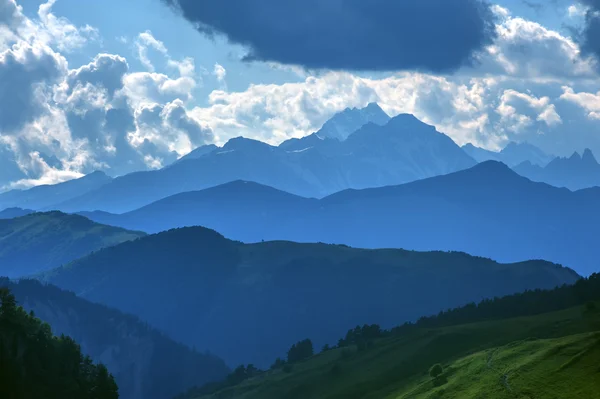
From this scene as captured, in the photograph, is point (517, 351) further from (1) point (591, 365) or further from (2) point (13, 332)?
(2) point (13, 332)

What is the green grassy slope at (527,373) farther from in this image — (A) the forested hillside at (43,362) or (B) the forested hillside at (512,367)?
(A) the forested hillside at (43,362)

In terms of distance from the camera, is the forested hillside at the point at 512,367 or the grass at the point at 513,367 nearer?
the grass at the point at 513,367

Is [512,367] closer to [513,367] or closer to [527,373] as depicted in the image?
[513,367]

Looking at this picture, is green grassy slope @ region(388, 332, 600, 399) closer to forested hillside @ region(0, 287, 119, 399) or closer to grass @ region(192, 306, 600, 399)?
grass @ region(192, 306, 600, 399)

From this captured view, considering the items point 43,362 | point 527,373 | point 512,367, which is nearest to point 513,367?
point 512,367

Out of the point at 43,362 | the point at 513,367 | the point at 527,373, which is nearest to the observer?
the point at 527,373

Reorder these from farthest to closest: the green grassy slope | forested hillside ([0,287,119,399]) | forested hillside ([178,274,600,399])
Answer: forested hillside ([178,274,600,399])
forested hillside ([0,287,119,399])
the green grassy slope

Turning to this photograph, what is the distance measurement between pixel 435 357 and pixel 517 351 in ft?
164

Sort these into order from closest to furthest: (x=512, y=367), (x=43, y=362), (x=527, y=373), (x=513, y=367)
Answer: (x=527, y=373) < (x=43, y=362) < (x=513, y=367) < (x=512, y=367)

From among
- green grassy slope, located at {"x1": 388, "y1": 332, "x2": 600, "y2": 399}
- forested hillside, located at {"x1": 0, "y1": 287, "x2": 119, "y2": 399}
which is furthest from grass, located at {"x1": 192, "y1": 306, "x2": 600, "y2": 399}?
forested hillside, located at {"x1": 0, "y1": 287, "x2": 119, "y2": 399}

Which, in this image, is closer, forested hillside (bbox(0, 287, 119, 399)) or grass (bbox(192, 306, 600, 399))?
forested hillside (bbox(0, 287, 119, 399))

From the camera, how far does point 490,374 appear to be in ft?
454

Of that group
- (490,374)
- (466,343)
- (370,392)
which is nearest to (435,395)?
(490,374)

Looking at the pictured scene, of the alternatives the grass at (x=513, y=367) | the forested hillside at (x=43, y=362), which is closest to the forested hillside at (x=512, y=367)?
the grass at (x=513, y=367)
